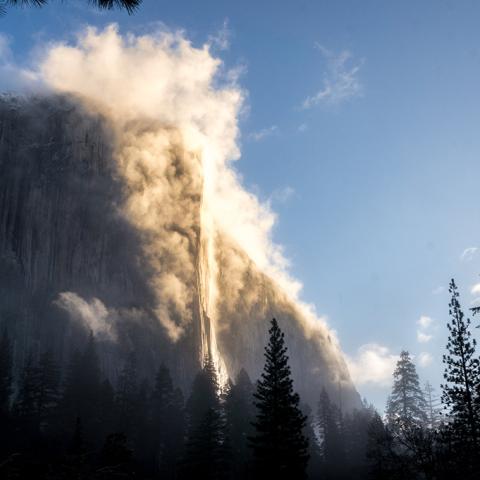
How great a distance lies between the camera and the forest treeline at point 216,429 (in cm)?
3666

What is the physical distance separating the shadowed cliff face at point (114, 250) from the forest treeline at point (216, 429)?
40.2 m

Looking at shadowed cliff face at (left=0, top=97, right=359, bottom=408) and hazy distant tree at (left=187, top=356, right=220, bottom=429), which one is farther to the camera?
shadowed cliff face at (left=0, top=97, right=359, bottom=408)

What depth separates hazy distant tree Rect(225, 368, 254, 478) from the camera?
59.2m

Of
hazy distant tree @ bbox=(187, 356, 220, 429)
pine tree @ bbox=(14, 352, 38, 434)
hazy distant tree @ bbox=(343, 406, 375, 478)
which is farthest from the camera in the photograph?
hazy distant tree @ bbox=(343, 406, 375, 478)

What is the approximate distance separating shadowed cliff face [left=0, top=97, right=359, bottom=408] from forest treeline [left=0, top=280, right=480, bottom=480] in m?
40.2

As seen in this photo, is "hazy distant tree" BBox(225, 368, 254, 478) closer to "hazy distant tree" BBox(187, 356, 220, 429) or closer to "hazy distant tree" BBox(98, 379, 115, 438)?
"hazy distant tree" BBox(187, 356, 220, 429)

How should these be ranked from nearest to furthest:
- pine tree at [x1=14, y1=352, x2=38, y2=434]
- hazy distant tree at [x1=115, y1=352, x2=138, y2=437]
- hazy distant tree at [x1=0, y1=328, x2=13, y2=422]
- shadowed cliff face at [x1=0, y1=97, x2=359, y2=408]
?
pine tree at [x1=14, y1=352, x2=38, y2=434], hazy distant tree at [x1=0, y1=328, x2=13, y2=422], hazy distant tree at [x1=115, y1=352, x2=138, y2=437], shadowed cliff face at [x1=0, y1=97, x2=359, y2=408]

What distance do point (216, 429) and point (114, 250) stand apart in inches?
3515

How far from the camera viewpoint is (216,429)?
5019 centimetres

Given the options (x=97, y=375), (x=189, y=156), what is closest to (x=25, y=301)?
Answer: (x=97, y=375)

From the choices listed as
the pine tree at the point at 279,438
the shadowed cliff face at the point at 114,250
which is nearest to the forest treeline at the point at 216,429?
the pine tree at the point at 279,438

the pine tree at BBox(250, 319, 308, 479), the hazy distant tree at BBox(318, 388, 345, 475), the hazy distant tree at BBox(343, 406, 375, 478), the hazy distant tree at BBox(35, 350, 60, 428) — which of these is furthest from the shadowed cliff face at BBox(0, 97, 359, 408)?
the pine tree at BBox(250, 319, 308, 479)

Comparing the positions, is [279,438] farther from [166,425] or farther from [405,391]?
[405,391]

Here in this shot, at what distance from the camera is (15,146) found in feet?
432
